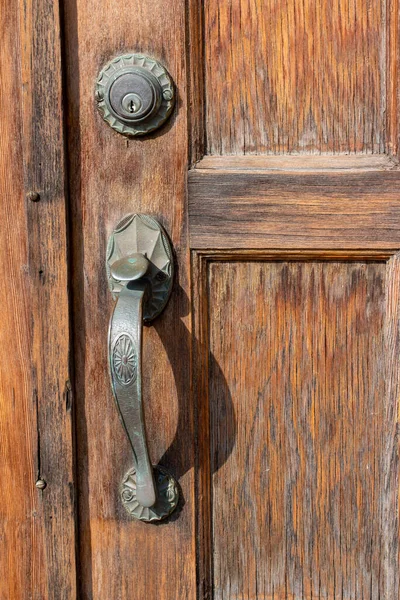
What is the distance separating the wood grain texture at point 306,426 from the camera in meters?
0.70

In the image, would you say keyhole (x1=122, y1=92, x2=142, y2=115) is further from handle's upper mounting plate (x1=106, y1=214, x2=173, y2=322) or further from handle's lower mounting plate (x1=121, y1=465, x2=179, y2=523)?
handle's lower mounting plate (x1=121, y1=465, x2=179, y2=523)

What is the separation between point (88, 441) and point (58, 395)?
0.21 ft

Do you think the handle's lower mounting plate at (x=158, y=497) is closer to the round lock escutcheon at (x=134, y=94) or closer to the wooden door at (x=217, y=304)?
the wooden door at (x=217, y=304)

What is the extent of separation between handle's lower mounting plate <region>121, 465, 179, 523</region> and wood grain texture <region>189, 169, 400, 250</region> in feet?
0.87

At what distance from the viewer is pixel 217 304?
2.32 ft

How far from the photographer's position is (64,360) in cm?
70

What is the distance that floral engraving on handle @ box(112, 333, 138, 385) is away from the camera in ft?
2.01

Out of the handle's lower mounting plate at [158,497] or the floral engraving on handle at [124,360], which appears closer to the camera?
the floral engraving on handle at [124,360]

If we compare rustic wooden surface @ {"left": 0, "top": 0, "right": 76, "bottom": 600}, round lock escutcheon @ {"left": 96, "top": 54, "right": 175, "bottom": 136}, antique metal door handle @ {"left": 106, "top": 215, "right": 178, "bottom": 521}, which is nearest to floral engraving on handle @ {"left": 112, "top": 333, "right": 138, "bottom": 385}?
antique metal door handle @ {"left": 106, "top": 215, "right": 178, "bottom": 521}

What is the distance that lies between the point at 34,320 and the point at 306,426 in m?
0.32

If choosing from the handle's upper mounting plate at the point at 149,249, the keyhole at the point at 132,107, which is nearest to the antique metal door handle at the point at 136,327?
the handle's upper mounting plate at the point at 149,249

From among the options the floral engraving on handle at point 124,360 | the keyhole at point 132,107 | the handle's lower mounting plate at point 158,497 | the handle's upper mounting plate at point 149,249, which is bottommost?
the handle's lower mounting plate at point 158,497

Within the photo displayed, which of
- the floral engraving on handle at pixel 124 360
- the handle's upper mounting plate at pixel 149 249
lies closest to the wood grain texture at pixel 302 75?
the handle's upper mounting plate at pixel 149 249

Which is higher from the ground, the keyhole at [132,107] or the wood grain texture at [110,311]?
the keyhole at [132,107]
